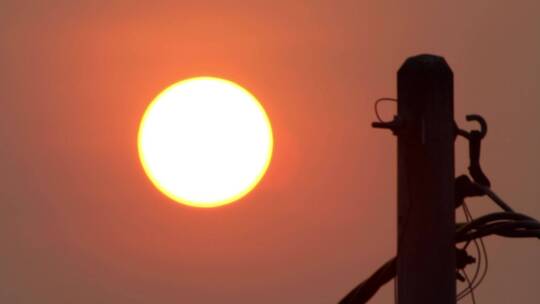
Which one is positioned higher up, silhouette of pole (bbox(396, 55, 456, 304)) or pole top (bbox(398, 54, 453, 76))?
pole top (bbox(398, 54, 453, 76))

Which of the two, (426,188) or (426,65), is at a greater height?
(426,65)

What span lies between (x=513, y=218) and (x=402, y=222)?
2.84 feet

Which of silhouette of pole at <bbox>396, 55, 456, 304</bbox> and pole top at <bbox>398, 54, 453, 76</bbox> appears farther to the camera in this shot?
pole top at <bbox>398, 54, 453, 76</bbox>

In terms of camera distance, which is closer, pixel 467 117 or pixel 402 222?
pixel 402 222

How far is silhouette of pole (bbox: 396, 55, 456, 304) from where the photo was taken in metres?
5.95

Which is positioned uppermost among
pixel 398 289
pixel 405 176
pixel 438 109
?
pixel 438 109

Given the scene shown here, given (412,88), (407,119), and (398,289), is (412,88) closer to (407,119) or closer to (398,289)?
(407,119)

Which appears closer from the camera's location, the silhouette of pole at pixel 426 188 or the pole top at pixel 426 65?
the silhouette of pole at pixel 426 188

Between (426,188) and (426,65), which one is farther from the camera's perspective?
(426,65)

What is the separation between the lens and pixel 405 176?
19.9ft

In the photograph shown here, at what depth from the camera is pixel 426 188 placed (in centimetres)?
599

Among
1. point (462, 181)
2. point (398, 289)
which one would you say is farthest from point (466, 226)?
point (398, 289)

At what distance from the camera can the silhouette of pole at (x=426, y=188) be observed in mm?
5945

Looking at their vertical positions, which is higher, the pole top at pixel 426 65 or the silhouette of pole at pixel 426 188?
the pole top at pixel 426 65
